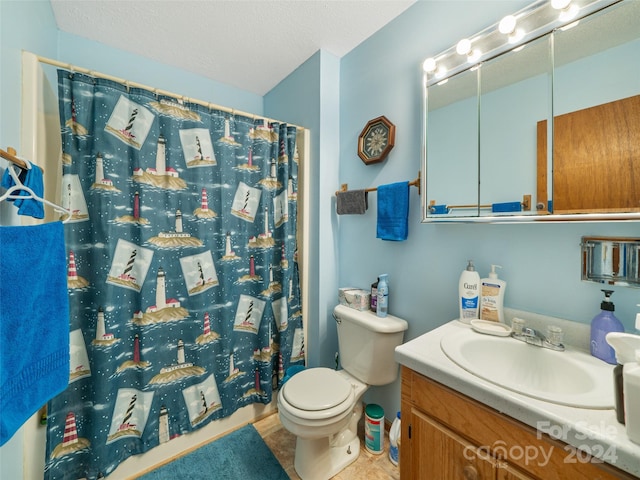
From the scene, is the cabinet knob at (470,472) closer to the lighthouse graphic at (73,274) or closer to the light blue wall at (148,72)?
the lighthouse graphic at (73,274)

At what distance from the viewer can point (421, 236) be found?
1.41 meters

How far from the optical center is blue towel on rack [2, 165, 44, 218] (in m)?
0.75

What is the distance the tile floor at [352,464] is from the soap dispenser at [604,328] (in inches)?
43.7

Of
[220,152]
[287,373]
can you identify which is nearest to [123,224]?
[220,152]

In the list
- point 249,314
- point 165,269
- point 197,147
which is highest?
point 197,147

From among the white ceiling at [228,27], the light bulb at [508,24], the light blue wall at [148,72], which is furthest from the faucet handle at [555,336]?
the light blue wall at [148,72]

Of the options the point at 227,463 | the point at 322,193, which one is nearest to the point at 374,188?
the point at 322,193

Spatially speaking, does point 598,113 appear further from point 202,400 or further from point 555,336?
point 202,400

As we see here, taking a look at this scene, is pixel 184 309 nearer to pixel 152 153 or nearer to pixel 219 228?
pixel 219 228

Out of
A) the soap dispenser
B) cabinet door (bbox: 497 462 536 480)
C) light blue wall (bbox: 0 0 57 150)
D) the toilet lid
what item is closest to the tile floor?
the toilet lid

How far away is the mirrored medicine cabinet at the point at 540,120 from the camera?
32.3 inches

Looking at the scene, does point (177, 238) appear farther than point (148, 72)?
No

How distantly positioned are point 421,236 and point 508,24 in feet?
3.06

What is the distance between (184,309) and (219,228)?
1.66 ft
